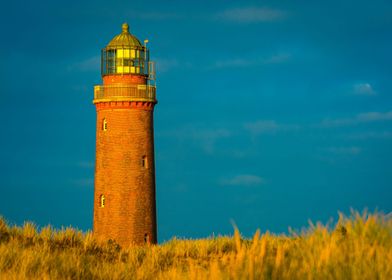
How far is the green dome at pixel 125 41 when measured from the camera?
34375 mm

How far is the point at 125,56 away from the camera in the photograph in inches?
1361

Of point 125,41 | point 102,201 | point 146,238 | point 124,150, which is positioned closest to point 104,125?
point 124,150

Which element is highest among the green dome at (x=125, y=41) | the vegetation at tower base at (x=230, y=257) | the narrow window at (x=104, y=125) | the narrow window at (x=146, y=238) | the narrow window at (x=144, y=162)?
the green dome at (x=125, y=41)

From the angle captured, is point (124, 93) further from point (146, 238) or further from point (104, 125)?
point (146, 238)

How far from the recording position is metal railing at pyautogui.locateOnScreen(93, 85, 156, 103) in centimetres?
3375

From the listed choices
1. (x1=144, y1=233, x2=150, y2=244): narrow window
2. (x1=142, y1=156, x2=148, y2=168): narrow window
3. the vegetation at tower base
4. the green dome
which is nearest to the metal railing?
the green dome

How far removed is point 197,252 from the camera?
2097 cm

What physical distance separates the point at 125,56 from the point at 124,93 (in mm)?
2056

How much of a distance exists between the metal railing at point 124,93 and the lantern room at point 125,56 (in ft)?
2.66

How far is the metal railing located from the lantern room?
2.66 ft

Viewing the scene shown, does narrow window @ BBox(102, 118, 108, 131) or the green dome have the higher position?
the green dome

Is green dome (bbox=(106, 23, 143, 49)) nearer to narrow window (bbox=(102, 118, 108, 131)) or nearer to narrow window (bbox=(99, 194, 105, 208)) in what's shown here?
narrow window (bbox=(102, 118, 108, 131))

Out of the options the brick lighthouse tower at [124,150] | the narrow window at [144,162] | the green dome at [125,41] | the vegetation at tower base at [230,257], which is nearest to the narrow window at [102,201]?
the brick lighthouse tower at [124,150]

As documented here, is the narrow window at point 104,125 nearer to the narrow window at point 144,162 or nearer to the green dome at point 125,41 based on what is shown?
the narrow window at point 144,162
